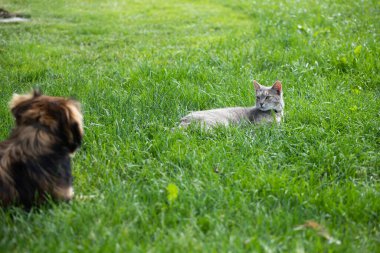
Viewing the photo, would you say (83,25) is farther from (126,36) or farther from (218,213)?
(218,213)

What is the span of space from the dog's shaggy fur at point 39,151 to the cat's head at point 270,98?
9.32 feet

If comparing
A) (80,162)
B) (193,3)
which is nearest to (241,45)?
(80,162)

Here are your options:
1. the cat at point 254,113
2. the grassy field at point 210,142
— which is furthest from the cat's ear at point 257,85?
the grassy field at point 210,142

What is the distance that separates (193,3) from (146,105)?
30.0 feet

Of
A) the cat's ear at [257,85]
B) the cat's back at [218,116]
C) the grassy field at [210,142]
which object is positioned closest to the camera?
the grassy field at [210,142]

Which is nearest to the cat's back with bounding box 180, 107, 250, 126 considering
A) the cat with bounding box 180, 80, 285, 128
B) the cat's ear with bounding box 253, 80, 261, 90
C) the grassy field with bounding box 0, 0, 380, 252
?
the cat with bounding box 180, 80, 285, 128

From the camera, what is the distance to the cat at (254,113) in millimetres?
5111

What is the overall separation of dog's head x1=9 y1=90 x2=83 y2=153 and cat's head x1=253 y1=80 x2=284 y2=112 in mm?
2835

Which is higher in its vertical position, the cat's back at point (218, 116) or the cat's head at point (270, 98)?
the cat's head at point (270, 98)

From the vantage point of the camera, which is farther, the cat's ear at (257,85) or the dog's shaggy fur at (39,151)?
the cat's ear at (257,85)

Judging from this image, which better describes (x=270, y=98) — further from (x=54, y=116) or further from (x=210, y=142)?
(x=54, y=116)

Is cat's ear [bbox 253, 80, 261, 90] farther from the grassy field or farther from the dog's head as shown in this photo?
the dog's head

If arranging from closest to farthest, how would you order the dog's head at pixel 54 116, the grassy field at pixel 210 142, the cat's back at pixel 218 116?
the grassy field at pixel 210 142
the dog's head at pixel 54 116
the cat's back at pixel 218 116

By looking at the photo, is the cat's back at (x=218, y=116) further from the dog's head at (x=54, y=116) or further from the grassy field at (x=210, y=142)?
the dog's head at (x=54, y=116)
